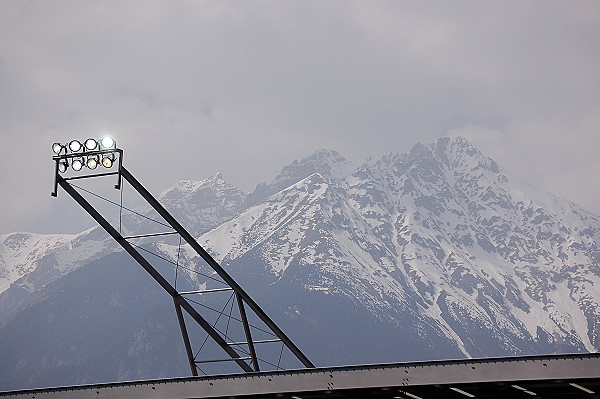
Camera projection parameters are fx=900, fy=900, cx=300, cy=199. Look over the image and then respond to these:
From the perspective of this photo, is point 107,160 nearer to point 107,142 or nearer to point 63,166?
point 107,142

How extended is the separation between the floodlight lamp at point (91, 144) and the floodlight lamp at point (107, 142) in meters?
0.27

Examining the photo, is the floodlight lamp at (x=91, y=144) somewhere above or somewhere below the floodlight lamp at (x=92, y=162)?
above

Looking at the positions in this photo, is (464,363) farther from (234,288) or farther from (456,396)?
(234,288)

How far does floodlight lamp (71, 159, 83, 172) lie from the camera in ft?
128

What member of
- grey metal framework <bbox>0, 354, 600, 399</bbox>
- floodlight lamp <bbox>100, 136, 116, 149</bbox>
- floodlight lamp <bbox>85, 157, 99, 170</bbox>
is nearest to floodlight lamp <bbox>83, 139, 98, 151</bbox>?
floodlight lamp <bbox>100, 136, 116, 149</bbox>

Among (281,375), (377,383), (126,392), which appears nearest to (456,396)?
(377,383)

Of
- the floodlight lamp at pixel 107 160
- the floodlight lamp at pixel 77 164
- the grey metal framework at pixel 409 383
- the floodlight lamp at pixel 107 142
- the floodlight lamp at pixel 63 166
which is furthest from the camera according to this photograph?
the floodlight lamp at pixel 63 166

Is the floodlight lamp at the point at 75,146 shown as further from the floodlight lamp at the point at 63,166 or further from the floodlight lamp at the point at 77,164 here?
the floodlight lamp at the point at 63,166

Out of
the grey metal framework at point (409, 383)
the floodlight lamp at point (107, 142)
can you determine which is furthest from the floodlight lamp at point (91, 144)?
the grey metal framework at point (409, 383)

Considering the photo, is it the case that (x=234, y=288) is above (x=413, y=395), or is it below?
above

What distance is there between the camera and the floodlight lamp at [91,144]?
1529 inches

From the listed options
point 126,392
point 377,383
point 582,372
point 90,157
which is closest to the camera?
point 582,372

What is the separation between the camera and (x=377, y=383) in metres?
28.5

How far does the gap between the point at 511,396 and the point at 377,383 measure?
4863mm
